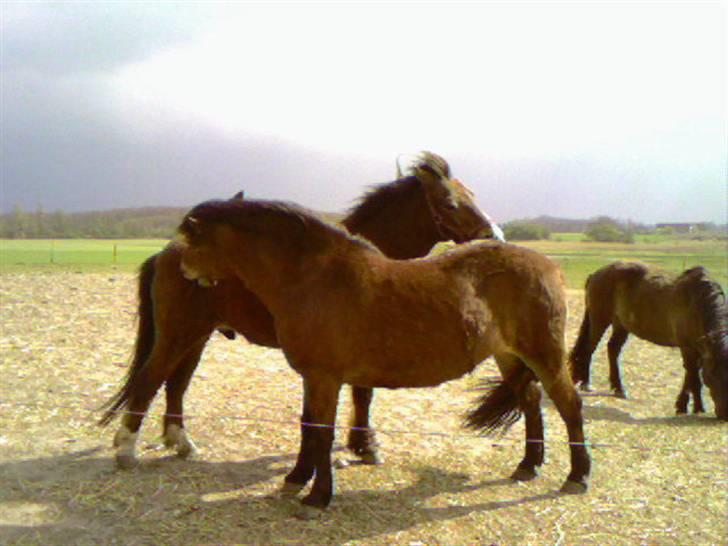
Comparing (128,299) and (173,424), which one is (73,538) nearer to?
(173,424)

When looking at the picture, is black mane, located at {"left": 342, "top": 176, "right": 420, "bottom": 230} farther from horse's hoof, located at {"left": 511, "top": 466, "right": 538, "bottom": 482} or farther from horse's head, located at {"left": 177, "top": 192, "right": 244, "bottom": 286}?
horse's hoof, located at {"left": 511, "top": 466, "right": 538, "bottom": 482}

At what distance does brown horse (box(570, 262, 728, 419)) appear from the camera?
714 centimetres

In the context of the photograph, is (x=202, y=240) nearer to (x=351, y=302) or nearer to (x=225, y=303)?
(x=225, y=303)

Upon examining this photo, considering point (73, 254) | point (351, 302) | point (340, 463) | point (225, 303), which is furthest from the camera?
point (73, 254)

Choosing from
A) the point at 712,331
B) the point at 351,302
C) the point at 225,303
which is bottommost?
the point at 712,331

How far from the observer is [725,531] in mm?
4082

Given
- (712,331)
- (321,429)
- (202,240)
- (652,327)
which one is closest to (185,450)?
(321,429)

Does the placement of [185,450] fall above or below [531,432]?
below

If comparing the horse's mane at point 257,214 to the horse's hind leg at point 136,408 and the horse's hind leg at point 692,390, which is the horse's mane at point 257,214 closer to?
the horse's hind leg at point 136,408

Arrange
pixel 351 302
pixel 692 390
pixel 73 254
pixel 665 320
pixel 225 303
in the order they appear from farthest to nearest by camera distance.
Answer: pixel 73 254 → pixel 665 320 → pixel 692 390 → pixel 225 303 → pixel 351 302

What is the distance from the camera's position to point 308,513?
3.66 m

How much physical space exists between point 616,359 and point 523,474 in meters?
4.64

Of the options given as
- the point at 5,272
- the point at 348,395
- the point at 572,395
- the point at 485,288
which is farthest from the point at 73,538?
the point at 5,272

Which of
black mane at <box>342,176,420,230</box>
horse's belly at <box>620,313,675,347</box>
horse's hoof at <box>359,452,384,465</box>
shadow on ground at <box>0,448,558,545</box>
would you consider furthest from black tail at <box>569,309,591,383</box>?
black mane at <box>342,176,420,230</box>
